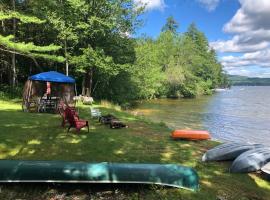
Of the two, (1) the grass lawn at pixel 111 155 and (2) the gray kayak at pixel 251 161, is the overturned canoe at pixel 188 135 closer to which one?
(1) the grass lawn at pixel 111 155

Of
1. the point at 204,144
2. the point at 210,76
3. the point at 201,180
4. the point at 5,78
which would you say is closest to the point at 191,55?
the point at 210,76

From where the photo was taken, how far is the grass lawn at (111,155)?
5.54 m

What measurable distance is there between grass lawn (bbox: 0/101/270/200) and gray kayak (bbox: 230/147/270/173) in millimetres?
177

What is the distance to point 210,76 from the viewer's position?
7669 cm

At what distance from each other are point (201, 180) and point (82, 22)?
20985 millimetres

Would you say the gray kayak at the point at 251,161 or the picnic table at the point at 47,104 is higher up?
the picnic table at the point at 47,104

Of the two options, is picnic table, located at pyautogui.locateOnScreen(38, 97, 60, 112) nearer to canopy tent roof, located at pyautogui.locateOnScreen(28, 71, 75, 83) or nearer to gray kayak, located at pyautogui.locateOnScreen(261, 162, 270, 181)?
canopy tent roof, located at pyautogui.locateOnScreen(28, 71, 75, 83)

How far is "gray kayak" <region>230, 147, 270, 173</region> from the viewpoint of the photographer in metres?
7.00

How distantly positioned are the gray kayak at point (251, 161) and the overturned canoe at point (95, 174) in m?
1.78

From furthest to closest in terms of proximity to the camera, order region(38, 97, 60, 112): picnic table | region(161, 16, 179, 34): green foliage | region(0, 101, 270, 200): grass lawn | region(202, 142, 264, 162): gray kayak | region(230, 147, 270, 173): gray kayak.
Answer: region(161, 16, 179, 34): green foliage → region(38, 97, 60, 112): picnic table → region(202, 142, 264, 162): gray kayak → region(230, 147, 270, 173): gray kayak → region(0, 101, 270, 200): grass lawn

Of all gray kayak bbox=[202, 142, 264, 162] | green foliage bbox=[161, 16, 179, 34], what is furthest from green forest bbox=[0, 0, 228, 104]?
green foliage bbox=[161, 16, 179, 34]

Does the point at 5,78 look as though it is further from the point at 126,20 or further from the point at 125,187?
the point at 125,187

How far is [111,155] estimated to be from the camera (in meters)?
8.02

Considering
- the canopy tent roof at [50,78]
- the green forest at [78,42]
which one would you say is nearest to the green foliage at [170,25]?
the green forest at [78,42]
